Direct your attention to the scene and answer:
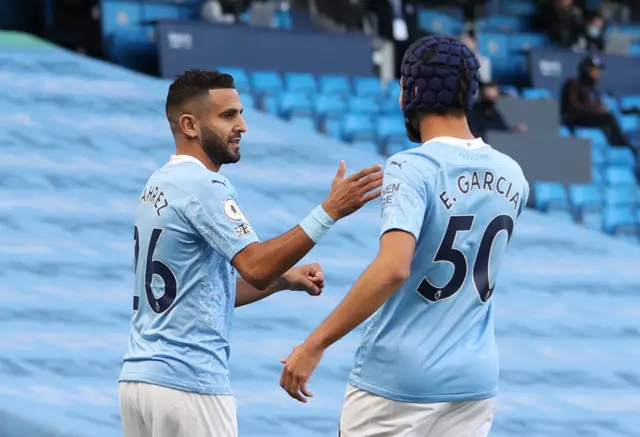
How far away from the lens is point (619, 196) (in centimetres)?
1173

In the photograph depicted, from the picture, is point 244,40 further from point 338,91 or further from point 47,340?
point 47,340

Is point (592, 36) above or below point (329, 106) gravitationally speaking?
below

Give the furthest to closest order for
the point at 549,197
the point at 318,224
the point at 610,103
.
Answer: the point at 610,103
the point at 549,197
the point at 318,224

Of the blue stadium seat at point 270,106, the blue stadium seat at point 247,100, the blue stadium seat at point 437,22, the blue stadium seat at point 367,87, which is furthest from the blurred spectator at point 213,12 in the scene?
the blue stadium seat at point 437,22

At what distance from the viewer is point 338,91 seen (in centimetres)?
1216

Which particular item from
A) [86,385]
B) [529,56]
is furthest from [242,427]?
[529,56]

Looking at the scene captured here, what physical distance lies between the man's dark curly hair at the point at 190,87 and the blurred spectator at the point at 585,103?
→ 9.58m

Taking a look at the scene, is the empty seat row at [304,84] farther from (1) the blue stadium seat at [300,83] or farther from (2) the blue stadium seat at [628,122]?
(2) the blue stadium seat at [628,122]

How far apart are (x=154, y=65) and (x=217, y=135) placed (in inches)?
362

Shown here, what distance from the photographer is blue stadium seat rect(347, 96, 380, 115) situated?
1170 centimetres

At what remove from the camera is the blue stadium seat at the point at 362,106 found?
38.4ft

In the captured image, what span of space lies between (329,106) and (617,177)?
9.42 ft

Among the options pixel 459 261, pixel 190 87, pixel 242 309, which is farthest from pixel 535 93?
pixel 459 261

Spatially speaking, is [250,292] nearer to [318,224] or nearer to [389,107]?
[318,224]
